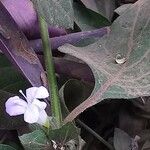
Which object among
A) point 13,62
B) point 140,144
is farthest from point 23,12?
point 140,144

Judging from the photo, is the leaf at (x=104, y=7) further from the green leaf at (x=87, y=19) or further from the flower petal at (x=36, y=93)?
the flower petal at (x=36, y=93)

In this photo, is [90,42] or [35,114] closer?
[35,114]

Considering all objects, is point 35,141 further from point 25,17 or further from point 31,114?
point 25,17

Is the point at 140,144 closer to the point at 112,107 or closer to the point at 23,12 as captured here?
the point at 112,107

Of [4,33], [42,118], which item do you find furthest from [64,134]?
[4,33]

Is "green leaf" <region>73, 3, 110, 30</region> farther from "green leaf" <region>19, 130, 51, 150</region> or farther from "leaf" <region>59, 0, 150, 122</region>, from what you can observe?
"green leaf" <region>19, 130, 51, 150</region>
